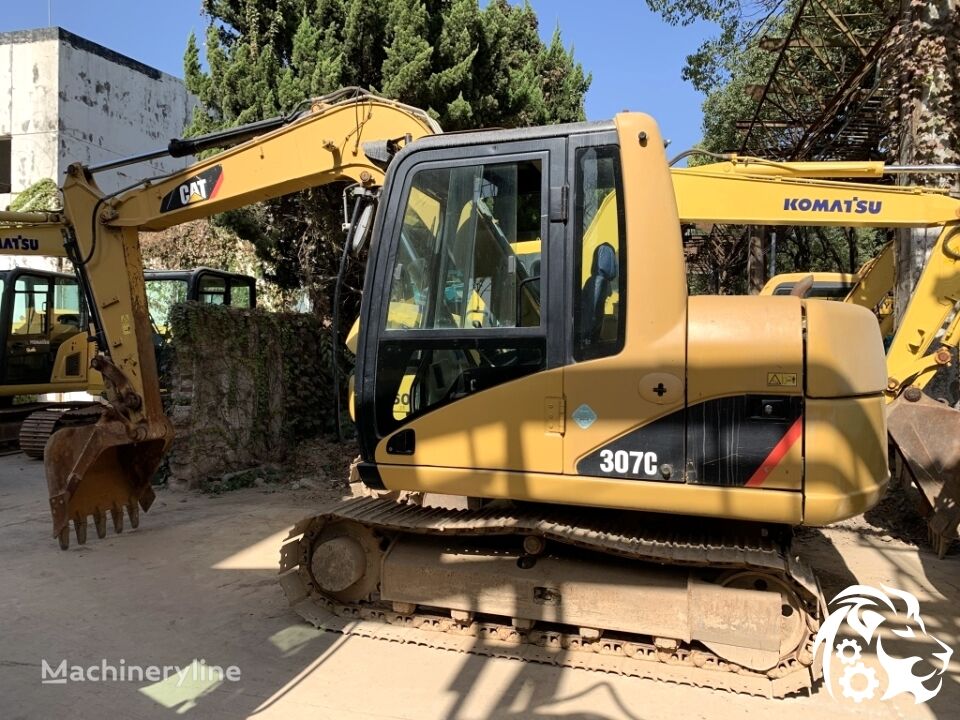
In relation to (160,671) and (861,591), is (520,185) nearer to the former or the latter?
(160,671)

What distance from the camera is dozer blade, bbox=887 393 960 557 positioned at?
5.67 m

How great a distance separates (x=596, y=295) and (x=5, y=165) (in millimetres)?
20373

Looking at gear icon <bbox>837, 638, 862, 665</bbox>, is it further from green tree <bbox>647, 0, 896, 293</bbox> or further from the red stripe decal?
green tree <bbox>647, 0, 896, 293</bbox>

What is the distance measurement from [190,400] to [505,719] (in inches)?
242

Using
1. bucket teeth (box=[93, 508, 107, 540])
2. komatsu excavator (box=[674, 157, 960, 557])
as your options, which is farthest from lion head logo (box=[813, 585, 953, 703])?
bucket teeth (box=[93, 508, 107, 540])

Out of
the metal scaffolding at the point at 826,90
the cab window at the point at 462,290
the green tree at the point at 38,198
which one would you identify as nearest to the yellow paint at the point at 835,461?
the cab window at the point at 462,290

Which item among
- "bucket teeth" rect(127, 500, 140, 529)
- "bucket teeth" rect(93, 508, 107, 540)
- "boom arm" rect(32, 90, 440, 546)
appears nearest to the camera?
"boom arm" rect(32, 90, 440, 546)

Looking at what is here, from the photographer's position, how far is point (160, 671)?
384cm

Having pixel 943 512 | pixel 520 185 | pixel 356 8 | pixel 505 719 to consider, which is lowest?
pixel 505 719

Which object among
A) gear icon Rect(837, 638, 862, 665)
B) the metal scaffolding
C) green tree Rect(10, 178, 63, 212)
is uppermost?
the metal scaffolding

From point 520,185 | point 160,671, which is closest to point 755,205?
point 520,185

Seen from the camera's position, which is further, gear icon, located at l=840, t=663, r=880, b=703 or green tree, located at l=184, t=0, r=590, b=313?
green tree, located at l=184, t=0, r=590, b=313

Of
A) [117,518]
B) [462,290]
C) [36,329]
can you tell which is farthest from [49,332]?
[462,290]

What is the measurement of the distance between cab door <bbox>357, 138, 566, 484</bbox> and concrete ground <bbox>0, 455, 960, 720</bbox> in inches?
Result: 41.1
